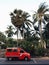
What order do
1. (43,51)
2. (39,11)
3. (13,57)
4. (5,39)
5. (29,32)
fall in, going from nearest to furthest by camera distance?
(13,57) < (43,51) < (39,11) < (29,32) < (5,39)

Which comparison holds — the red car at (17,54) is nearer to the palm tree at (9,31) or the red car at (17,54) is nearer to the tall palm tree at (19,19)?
the tall palm tree at (19,19)

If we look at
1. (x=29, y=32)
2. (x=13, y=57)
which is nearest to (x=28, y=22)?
(x=29, y=32)

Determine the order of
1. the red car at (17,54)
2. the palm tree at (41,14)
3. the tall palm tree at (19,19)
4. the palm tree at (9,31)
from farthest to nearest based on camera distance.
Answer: the palm tree at (9,31), the tall palm tree at (19,19), the palm tree at (41,14), the red car at (17,54)

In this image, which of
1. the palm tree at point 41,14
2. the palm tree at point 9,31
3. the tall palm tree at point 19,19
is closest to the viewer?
the palm tree at point 41,14

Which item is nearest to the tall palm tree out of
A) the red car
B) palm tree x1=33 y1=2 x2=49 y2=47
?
palm tree x1=33 y1=2 x2=49 y2=47

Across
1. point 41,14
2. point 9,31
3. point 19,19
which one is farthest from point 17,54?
point 9,31

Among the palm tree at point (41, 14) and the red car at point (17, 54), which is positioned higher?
the palm tree at point (41, 14)

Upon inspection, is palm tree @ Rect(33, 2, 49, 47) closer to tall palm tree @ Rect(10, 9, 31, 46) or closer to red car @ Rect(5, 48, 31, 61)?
tall palm tree @ Rect(10, 9, 31, 46)

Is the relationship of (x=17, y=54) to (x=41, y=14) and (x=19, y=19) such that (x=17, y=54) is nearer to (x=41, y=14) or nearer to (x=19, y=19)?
(x=41, y=14)

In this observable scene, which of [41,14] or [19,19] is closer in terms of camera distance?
[41,14]

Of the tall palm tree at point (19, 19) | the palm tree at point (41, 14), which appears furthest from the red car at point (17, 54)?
the tall palm tree at point (19, 19)

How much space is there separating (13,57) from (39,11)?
1977 cm

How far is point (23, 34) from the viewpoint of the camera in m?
68.9

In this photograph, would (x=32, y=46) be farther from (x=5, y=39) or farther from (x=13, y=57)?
(x=5, y=39)
